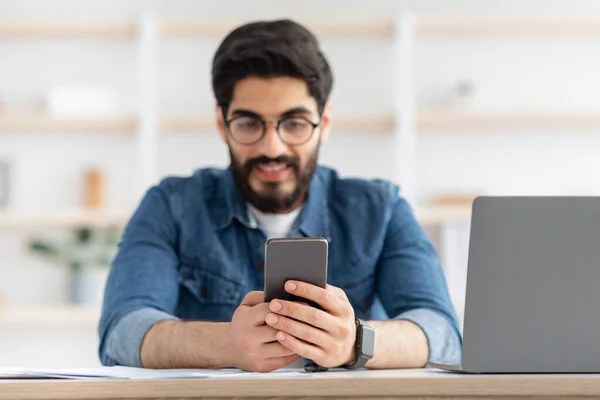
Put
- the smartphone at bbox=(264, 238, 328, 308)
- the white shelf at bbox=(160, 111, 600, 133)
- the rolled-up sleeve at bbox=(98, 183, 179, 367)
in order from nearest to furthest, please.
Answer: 1. the smartphone at bbox=(264, 238, 328, 308)
2. the rolled-up sleeve at bbox=(98, 183, 179, 367)
3. the white shelf at bbox=(160, 111, 600, 133)

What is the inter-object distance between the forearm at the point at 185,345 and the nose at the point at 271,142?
460 millimetres

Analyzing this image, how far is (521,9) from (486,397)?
10.9 ft

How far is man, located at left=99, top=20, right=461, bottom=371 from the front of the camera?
1607 mm

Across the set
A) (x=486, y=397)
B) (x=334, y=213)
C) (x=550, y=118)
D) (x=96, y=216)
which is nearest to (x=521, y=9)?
(x=550, y=118)

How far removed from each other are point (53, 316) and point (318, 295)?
2707 millimetres

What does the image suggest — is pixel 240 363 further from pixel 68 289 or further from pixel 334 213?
pixel 68 289

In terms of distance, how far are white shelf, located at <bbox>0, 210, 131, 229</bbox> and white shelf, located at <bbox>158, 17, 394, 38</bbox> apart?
2.91ft

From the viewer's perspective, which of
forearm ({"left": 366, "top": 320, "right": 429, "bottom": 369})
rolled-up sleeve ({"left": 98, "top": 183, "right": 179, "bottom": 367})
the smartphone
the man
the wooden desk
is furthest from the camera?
the man

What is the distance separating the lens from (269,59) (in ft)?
5.48

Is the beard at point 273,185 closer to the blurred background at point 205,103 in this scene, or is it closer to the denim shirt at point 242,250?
the denim shirt at point 242,250

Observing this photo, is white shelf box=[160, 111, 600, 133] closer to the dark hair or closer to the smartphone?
the dark hair

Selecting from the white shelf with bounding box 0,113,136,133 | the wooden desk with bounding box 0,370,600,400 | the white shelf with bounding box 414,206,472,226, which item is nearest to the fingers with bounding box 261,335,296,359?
the wooden desk with bounding box 0,370,600,400

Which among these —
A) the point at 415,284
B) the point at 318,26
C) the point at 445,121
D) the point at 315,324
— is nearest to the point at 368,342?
the point at 315,324

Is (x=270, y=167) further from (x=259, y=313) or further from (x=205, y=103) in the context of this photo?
(x=205, y=103)
